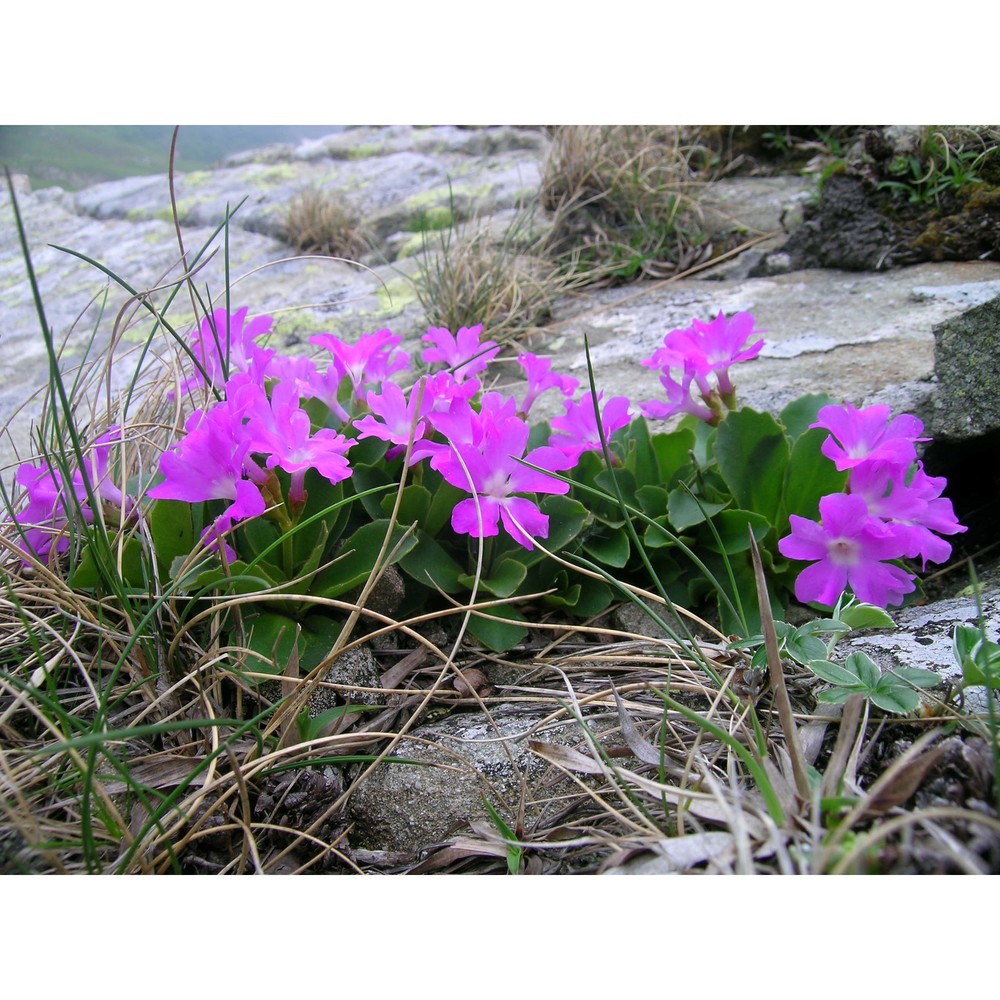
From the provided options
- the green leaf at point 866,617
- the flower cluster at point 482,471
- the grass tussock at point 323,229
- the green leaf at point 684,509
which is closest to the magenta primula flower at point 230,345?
the flower cluster at point 482,471

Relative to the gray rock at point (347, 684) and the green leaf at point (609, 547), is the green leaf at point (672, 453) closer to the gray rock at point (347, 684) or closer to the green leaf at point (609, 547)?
the green leaf at point (609, 547)

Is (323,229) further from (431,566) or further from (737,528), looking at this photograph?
(737,528)

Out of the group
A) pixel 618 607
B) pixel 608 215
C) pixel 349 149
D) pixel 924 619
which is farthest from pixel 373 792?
pixel 349 149

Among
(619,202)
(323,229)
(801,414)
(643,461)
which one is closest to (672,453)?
(643,461)

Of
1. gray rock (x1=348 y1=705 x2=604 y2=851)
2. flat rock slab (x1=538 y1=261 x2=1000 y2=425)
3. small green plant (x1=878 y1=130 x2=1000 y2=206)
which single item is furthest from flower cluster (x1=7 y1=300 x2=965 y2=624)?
small green plant (x1=878 y1=130 x2=1000 y2=206)
